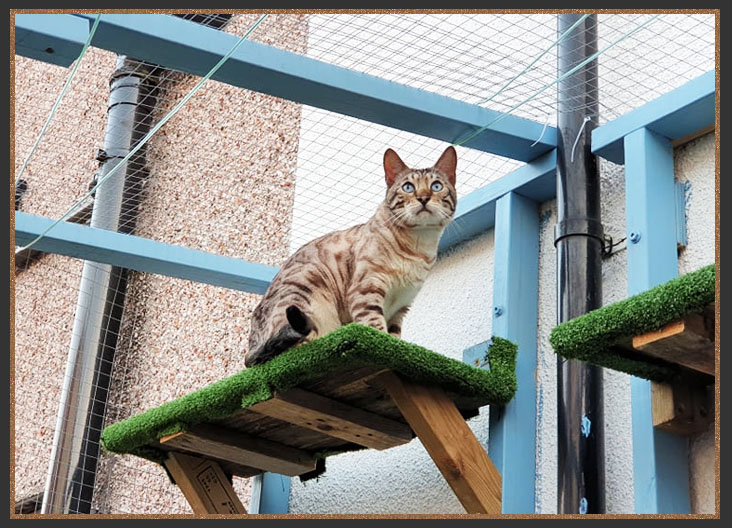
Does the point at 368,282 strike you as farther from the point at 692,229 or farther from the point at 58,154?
the point at 58,154

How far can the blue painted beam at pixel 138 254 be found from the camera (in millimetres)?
2785

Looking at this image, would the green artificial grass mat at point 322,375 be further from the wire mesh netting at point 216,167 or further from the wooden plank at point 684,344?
the wire mesh netting at point 216,167

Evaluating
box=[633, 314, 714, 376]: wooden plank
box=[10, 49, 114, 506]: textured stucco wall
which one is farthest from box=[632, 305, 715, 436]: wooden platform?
box=[10, 49, 114, 506]: textured stucco wall

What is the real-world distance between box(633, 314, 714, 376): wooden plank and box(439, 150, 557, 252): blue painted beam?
83 centimetres

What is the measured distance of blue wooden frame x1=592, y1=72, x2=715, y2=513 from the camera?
2.00 metres

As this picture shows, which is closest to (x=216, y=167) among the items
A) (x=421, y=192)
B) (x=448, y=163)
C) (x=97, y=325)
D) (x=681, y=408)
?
(x=97, y=325)

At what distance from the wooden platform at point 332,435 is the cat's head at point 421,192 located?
0.43 meters

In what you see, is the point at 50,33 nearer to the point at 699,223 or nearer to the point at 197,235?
Answer: the point at 699,223

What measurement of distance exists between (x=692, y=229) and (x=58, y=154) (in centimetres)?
322

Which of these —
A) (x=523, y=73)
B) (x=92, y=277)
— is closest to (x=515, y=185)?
(x=523, y=73)

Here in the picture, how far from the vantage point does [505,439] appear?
2336 millimetres

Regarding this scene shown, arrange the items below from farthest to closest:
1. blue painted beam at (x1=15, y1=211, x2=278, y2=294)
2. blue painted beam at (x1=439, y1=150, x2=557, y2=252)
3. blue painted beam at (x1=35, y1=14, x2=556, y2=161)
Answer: blue painted beam at (x1=15, y1=211, x2=278, y2=294) → blue painted beam at (x1=439, y1=150, x2=557, y2=252) → blue painted beam at (x1=35, y1=14, x2=556, y2=161)

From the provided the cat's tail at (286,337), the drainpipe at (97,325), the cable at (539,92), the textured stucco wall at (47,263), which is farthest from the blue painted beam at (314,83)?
the textured stucco wall at (47,263)

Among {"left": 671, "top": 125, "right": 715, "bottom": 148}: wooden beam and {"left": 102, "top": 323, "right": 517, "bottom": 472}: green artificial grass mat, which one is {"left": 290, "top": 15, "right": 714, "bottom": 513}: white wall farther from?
{"left": 102, "top": 323, "right": 517, "bottom": 472}: green artificial grass mat
